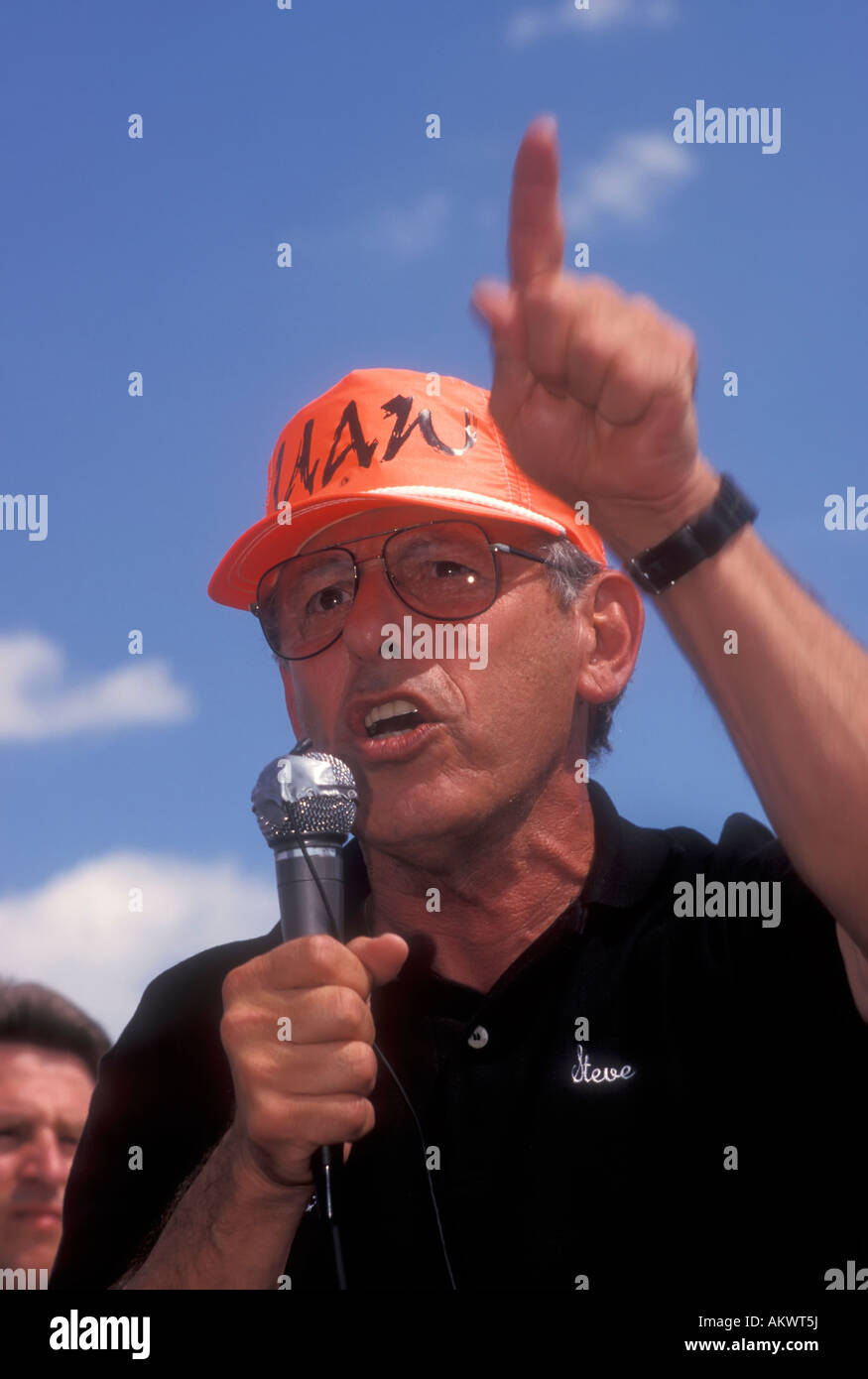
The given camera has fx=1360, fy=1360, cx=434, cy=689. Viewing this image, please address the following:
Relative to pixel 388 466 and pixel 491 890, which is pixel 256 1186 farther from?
pixel 388 466

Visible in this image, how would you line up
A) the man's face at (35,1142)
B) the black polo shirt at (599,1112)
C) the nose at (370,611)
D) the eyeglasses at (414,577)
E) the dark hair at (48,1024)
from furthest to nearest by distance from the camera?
the dark hair at (48,1024) → the man's face at (35,1142) → the eyeglasses at (414,577) → the nose at (370,611) → the black polo shirt at (599,1112)

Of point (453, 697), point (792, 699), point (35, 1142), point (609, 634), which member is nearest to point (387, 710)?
point (453, 697)

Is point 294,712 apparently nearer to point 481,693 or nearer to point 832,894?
point 481,693

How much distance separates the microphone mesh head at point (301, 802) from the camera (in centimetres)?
249

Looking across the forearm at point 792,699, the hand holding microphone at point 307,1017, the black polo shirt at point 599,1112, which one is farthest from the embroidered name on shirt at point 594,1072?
the forearm at point 792,699

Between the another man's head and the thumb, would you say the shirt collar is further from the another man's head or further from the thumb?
the another man's head

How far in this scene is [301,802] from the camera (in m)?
2.50

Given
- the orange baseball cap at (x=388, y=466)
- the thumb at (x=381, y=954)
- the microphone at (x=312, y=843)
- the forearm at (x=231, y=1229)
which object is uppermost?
the orange baseball cap at (x=388, y=466)

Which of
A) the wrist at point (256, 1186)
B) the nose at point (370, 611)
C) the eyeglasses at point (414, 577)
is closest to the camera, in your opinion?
the wrist at point (256, 1186)

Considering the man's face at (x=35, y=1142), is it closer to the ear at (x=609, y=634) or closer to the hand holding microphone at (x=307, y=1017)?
the ear at (x=609, y=634)

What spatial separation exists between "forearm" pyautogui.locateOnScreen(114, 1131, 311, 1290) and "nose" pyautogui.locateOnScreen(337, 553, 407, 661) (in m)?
1.27

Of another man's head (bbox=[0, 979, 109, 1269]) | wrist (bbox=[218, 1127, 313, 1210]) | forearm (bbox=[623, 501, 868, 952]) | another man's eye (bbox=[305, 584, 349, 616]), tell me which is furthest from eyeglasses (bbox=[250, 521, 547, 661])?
another man's head (bbox=[0, 979, 109, 1269])

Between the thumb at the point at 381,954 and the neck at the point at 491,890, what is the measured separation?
3.99ft

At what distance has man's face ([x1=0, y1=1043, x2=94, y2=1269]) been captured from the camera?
202 inches
